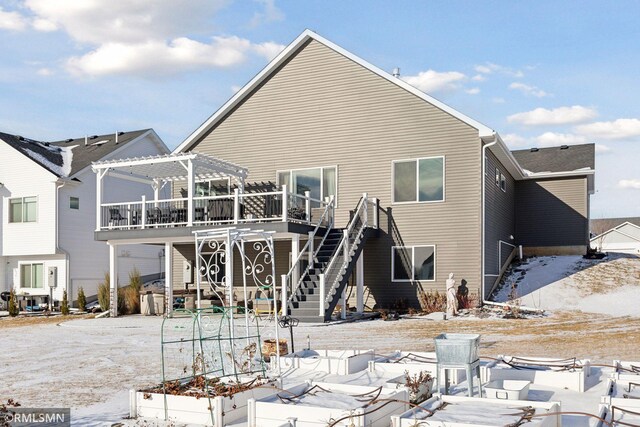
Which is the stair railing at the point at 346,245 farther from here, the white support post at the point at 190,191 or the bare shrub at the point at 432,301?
the white support post at the point at 190,191

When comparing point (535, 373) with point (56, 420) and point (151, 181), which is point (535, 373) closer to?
point (56, 420)

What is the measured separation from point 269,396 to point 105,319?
1544 cm

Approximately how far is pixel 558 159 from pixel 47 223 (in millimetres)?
22895

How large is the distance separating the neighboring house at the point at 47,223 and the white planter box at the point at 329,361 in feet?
71.0

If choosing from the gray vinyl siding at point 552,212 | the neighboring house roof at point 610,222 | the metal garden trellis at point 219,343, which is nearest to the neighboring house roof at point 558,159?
the gray vinyl siding at point 552,212

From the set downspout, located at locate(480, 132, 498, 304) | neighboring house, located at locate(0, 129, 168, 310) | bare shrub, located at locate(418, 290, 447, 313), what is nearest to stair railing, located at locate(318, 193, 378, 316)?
bare shrub, located at locate(418, 290, 447, 313)

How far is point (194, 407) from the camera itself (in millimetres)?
7961

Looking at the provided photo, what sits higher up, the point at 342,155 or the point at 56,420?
the point at 342,155

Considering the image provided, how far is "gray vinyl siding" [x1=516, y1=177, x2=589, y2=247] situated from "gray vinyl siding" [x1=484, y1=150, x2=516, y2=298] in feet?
3.28

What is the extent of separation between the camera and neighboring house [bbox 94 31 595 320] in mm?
21953

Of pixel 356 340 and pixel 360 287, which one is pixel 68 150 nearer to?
pixel 360 287

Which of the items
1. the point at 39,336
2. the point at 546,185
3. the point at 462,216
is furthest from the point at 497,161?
the point at 39,336

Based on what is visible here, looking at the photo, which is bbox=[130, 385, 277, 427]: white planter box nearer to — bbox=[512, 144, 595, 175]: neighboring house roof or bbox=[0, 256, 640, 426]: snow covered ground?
bbox=[0, 256, 640, 426]: snow covered ground

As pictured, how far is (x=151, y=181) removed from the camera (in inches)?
1032
